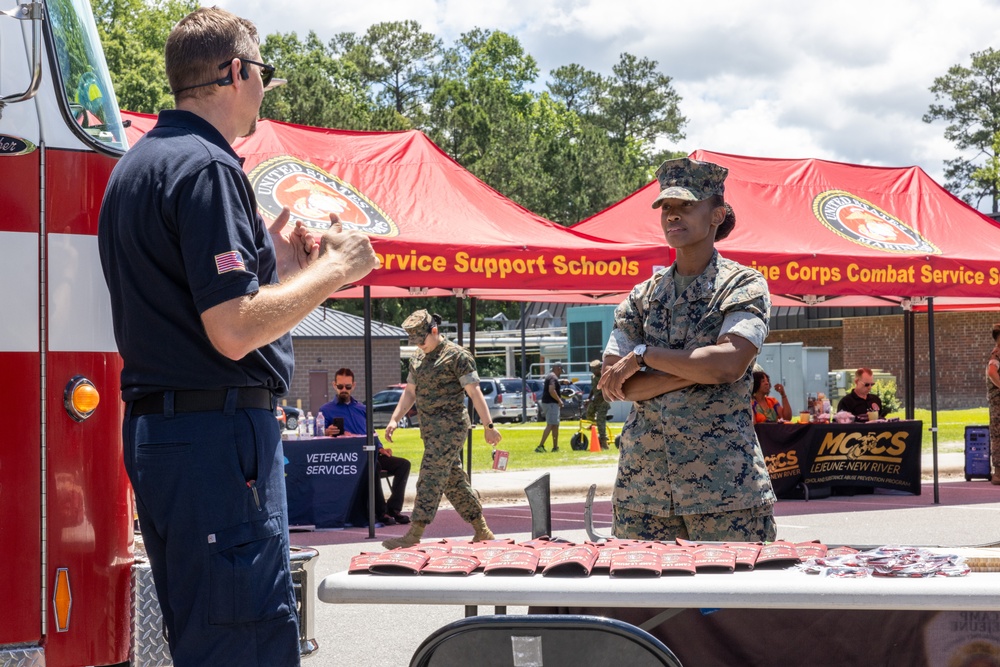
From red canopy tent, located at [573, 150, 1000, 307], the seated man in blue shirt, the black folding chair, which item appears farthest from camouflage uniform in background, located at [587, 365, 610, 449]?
the black folding chair

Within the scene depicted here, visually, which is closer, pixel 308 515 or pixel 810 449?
pixel 308 515

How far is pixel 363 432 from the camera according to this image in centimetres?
1357

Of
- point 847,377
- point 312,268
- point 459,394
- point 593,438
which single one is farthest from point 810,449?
point 847,377

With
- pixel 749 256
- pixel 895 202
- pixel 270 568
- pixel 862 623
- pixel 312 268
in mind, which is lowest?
pixel 862 623

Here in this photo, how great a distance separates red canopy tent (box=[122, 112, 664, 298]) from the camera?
1070 cm

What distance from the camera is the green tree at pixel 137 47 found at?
4616cm

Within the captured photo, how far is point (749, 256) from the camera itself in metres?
11.9

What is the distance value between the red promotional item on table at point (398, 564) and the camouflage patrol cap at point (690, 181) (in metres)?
1.55

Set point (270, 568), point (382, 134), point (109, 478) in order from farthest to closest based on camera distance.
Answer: point (382, 134)
point (109, 478)
point (270, 568)

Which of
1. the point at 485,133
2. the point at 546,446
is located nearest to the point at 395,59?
the point at 485,133

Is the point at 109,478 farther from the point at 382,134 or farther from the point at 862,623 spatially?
the point at 382,134

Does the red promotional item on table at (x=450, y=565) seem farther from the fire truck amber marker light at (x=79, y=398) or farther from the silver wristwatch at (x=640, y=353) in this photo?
the fire truck amber marker light at (x=79, y=398)

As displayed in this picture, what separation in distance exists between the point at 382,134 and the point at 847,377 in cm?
2712

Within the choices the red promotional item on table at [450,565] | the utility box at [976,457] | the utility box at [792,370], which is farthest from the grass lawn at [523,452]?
the red promotional item on table at [450,565]
